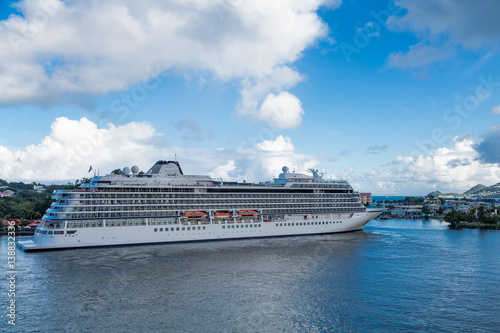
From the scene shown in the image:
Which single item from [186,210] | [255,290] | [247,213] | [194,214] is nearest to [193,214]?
[194,214]

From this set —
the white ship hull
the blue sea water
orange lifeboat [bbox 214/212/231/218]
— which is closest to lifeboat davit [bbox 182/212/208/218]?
the white ship hull

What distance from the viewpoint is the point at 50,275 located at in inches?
1337

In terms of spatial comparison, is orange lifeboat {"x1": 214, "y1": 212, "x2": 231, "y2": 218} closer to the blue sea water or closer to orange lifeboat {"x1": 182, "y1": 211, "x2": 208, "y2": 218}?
orange lifeboat {"x1": 182, "y1": 211, "x2": 208, "y2": 218}

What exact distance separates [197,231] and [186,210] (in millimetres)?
3870

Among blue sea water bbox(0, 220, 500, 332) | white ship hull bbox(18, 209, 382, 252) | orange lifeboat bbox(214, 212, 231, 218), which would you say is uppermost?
orange lifeboat bbox(214, 212, 231, 218)

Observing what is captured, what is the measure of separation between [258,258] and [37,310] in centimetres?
2389

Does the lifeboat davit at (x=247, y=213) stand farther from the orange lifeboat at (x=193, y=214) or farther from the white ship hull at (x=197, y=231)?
the orange lifeboat at (x=193, y=214)

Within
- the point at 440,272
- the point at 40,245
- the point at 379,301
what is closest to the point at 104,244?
the point at 40,245

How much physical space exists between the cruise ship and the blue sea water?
10.9 ft

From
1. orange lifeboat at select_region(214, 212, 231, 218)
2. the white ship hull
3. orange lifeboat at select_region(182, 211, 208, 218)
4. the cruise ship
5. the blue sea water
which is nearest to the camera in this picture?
the blue sea water

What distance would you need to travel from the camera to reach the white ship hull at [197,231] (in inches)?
1823

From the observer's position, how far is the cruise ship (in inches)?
1876

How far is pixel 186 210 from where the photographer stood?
54.9 m

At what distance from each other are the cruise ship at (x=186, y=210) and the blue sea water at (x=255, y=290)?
3321 millimetres
